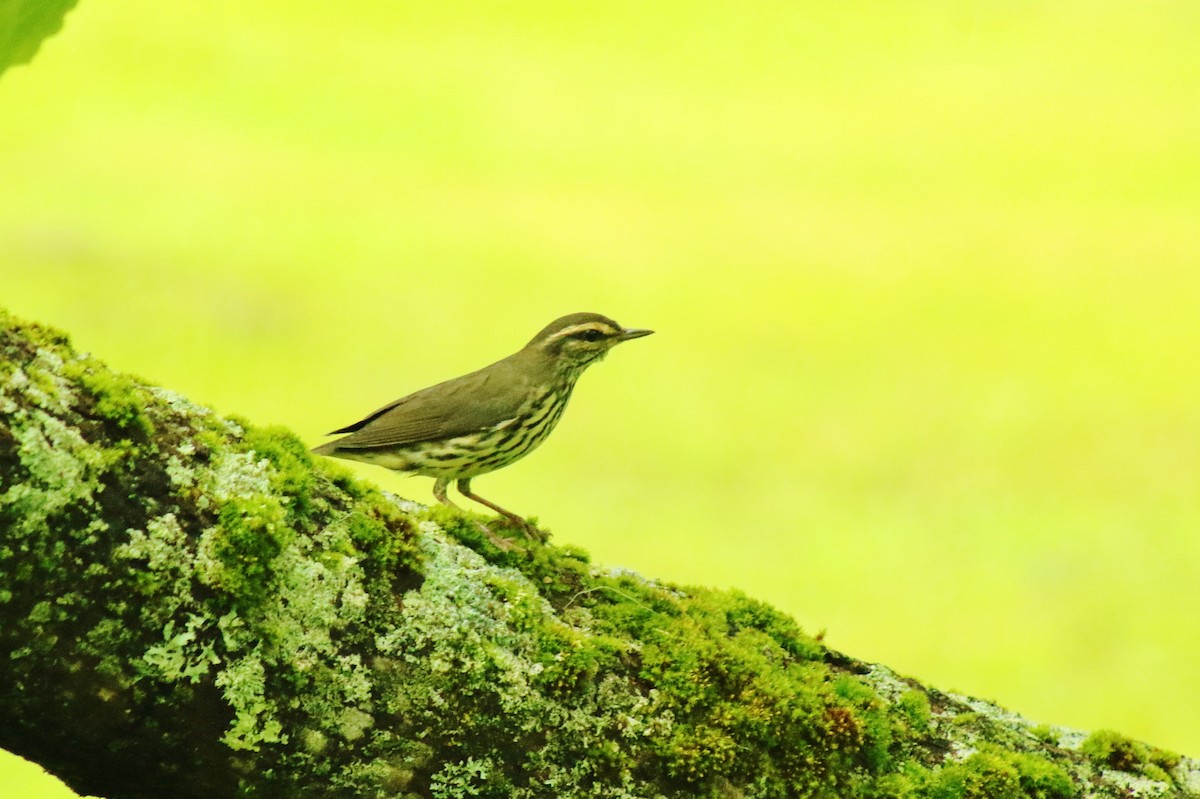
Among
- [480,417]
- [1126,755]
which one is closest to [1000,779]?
[1126,755]

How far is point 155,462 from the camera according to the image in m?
3.40

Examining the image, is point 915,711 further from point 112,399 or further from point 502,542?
point 112,399

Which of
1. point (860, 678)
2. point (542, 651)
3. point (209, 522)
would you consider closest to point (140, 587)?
point (209, 522)

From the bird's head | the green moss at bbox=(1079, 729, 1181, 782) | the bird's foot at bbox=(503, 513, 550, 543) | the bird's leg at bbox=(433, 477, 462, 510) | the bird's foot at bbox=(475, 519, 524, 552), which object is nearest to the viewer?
the bird's foot at bbox=(475, 519, 524, 552)

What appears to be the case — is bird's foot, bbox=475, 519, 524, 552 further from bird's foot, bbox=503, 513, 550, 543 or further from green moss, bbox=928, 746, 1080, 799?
green moss, bbox=928, 746, 1080, 799

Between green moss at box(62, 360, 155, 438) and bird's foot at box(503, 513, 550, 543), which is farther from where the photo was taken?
bird's foot at box(503, 513, 550, 543)

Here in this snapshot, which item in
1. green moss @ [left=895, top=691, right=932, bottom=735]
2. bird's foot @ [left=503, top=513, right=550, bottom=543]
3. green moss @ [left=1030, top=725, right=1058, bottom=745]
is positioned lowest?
green moss @ [left=895, top=691, right=932, bottom=735]

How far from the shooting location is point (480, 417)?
6309 mm

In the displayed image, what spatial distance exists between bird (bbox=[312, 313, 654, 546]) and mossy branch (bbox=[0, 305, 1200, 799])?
177cm

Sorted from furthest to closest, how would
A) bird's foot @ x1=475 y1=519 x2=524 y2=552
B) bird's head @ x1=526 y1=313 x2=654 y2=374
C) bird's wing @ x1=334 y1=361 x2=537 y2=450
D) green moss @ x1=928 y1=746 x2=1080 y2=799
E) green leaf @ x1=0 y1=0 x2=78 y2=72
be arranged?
bird's head @ x1=526 y1=313 x2=654 y2=374 < bird's wing @ x1=334 y1=361 x2=537 y2=450 < bird's foot @ x1=475 y1=519 x2=524 y2=552 < green moss @ x1=928 y1=746 x2=1080 y2=799 < green leaf @ x1=0 y1=0 x2=78 y2=72

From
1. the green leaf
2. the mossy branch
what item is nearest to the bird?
the mossy branch

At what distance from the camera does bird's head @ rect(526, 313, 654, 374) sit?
6.76 metres

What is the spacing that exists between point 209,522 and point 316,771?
78 cm

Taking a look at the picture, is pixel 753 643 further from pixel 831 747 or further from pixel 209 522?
pixel 209 522
